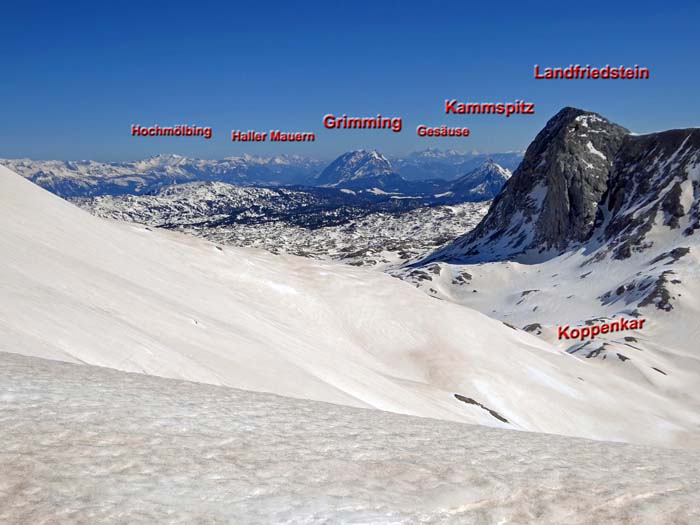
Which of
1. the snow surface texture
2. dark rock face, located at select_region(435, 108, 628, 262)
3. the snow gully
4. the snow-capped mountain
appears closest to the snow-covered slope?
the snow surface texture

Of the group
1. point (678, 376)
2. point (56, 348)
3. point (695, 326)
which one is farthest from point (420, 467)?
point (695, 326)

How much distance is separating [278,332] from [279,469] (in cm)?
2460

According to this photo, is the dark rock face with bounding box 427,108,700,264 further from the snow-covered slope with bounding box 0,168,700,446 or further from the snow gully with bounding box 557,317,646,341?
the snow-covered slope with bounding box 0,168,700,446

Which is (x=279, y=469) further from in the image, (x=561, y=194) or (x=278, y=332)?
(x=561, y=194)

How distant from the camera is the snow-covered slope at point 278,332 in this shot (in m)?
16.6

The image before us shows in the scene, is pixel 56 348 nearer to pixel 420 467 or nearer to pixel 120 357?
pixel 120 357

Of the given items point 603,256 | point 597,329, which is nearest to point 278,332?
point 597,329

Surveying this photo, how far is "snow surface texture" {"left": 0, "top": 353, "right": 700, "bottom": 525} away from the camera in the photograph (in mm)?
5141

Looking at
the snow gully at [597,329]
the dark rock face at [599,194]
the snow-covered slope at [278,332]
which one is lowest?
the snow gully at [597,329]

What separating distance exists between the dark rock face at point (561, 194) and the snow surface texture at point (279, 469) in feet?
557

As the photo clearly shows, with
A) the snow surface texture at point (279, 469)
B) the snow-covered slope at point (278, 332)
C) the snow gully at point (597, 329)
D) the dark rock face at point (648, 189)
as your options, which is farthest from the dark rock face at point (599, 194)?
the snow surface texture at point (279, 469)

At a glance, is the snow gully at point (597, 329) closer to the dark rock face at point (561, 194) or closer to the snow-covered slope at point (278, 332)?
the snow-covered slope at point (278, 332)

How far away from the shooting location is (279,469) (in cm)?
620

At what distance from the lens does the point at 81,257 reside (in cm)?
2442
